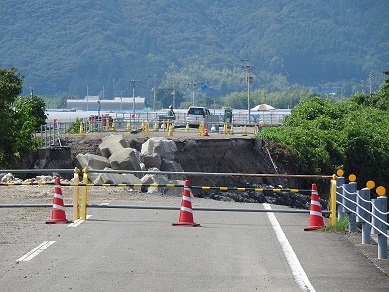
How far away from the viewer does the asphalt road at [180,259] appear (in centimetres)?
1250

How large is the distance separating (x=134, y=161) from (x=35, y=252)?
25.5 metres

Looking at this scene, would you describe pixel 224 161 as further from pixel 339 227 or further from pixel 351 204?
pixel 351 204

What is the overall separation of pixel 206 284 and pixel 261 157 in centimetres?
4343

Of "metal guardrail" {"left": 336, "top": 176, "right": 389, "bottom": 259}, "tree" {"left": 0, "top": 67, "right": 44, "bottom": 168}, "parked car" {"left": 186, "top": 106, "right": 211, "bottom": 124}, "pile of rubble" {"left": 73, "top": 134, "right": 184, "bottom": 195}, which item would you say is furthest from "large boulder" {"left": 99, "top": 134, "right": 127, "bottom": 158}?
"parked car" {"left": 186, "top": 106, "right": 211, "bottom": 124}

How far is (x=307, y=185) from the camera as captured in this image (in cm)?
5225

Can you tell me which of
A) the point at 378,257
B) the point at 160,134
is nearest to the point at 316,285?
the point at 378,257

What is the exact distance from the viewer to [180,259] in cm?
1461

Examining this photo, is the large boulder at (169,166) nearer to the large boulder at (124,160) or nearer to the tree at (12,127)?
the large boulder at (124,160)

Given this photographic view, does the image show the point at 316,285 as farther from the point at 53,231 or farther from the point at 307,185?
the point at 307,185

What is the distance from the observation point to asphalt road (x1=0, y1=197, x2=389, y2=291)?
12.5 m

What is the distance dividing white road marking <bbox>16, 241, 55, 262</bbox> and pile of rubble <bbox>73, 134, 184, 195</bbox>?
52.3ft

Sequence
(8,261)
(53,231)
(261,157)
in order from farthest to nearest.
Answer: (261,157) → (53,231) → (8,261)

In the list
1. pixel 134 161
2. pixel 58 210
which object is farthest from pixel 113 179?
pixel 58 210

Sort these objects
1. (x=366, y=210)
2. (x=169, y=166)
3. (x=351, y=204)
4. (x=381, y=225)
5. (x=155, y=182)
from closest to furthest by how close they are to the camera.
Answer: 1. (x=381, y=225)
2. (x=366, y=210)
3. (x=351, y=204)
4. (x=155, y=182)
5. (x=169, y=166)
